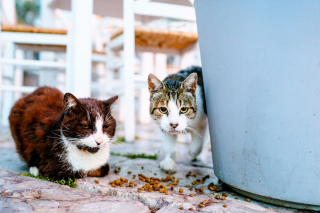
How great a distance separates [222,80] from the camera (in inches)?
45.5

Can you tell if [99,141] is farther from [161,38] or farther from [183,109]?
[161,38]

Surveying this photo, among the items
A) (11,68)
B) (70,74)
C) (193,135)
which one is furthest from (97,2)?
(193,135)

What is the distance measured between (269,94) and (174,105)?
24.9 inches

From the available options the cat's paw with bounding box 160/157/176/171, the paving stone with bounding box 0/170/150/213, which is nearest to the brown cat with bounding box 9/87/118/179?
the paving stone with bounding box 0/170/150/213

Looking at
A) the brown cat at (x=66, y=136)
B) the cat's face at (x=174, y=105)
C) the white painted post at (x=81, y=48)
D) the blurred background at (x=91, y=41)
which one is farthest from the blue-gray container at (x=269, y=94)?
the white painted post at (x=81, y=48)

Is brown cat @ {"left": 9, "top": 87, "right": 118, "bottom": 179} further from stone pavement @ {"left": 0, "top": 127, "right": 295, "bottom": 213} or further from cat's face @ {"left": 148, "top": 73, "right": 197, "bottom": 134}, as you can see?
cat's face @ {"left": 148, "top": 73, "right": 197, "bottom": 134}

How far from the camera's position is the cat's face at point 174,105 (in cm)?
147

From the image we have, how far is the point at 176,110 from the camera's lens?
1.51 metres

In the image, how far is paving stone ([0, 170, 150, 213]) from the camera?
0.97 m

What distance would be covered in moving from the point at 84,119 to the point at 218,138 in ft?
2.13

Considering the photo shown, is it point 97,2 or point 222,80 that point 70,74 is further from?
point 222,80

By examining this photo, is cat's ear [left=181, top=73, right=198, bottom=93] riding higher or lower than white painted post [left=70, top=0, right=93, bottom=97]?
lower

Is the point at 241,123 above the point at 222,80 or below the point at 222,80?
below

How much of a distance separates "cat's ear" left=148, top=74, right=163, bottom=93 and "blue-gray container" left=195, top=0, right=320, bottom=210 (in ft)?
1.71
